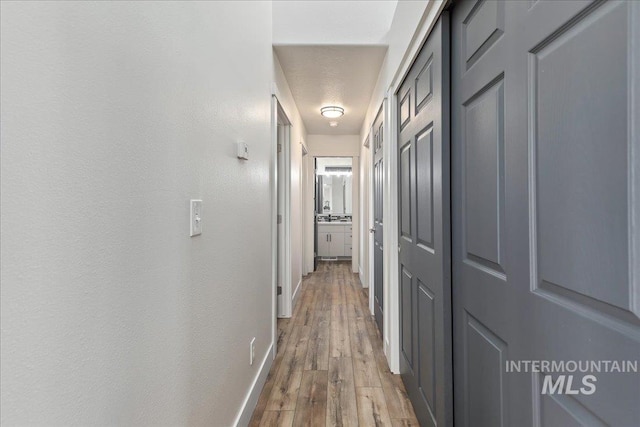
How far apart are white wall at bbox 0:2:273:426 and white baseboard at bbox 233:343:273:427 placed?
27 centimetres

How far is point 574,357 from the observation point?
0.64 metres

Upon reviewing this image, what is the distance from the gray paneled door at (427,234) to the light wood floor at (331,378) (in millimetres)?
194

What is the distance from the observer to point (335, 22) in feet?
7.76

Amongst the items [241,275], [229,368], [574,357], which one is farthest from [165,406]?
[574,357]

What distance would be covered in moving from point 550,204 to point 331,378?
1.86m

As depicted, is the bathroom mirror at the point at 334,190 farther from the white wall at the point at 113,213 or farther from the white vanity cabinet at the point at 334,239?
the white wall at the point at 113,213

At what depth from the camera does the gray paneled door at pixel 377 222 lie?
2.82 meters

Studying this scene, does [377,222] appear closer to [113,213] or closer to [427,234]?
[427,234]

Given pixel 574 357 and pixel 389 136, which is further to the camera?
pixel 389 136

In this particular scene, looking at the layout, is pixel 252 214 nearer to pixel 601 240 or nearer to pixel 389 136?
pixel 389 136

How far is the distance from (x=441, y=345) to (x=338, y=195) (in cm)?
655

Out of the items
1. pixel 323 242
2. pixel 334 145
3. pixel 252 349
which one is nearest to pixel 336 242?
pixel 323 242

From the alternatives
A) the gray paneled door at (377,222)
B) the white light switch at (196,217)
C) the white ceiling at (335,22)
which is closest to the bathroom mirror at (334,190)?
the gray paneled door at (377,222)

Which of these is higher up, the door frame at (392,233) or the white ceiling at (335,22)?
the white ceiling at (335,22)
